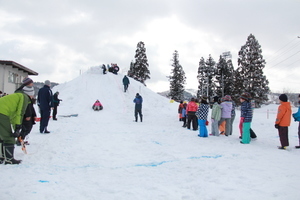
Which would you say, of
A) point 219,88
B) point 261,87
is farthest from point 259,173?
point 219,88

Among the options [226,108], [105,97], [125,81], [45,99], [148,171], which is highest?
[125,81]

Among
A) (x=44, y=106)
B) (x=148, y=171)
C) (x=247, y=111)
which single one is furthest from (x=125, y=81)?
(x=148, y=171)

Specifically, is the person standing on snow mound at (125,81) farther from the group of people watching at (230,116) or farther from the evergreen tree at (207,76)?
the evergreen tree at (207,76)

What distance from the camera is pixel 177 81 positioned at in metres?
47.7

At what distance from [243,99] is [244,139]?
1.38 metres

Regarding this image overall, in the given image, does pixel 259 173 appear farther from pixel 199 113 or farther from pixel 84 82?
pixel 84 82

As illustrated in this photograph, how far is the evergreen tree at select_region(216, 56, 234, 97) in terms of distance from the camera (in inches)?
1766

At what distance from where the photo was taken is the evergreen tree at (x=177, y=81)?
47.7 metres

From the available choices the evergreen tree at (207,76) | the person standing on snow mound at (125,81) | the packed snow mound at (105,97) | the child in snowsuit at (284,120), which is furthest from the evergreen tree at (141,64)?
the child in snowsuit at (284,120)

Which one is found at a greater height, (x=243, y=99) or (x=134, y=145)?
(x=243, y=99)

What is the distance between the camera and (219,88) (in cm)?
4600

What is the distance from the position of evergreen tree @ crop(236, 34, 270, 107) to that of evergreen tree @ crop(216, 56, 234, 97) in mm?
8912

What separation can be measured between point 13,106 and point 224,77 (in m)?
45.6

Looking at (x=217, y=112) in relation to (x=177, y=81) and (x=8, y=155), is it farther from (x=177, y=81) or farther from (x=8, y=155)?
(x=177, y=81)
